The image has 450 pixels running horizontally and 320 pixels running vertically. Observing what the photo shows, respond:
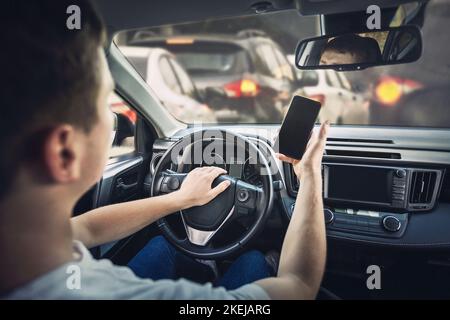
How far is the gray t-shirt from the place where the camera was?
83cm

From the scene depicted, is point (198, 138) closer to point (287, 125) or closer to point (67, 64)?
point (287, 125)

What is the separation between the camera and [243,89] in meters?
6.35

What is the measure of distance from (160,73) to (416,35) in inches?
181

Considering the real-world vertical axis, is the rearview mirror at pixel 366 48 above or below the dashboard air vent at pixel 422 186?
above

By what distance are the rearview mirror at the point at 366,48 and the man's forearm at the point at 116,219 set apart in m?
0.97

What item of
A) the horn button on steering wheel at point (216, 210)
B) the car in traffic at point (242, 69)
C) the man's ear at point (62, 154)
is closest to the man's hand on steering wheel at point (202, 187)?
the horn button on steering wheel at point (216, 210)

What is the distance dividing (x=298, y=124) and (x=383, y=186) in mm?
526

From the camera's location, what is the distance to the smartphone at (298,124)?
1.55 m

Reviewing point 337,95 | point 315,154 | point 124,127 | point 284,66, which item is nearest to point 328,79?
point 337,95

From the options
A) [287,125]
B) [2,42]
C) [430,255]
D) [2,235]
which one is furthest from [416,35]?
[2,235]

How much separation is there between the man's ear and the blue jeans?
2.62 feet

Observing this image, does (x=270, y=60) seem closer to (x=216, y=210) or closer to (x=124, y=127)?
(x=124, y=127)

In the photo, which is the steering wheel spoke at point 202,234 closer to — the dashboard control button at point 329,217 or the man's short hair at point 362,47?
the dashboard control button at point 329,217

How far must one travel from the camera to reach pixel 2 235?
800 millimetres
